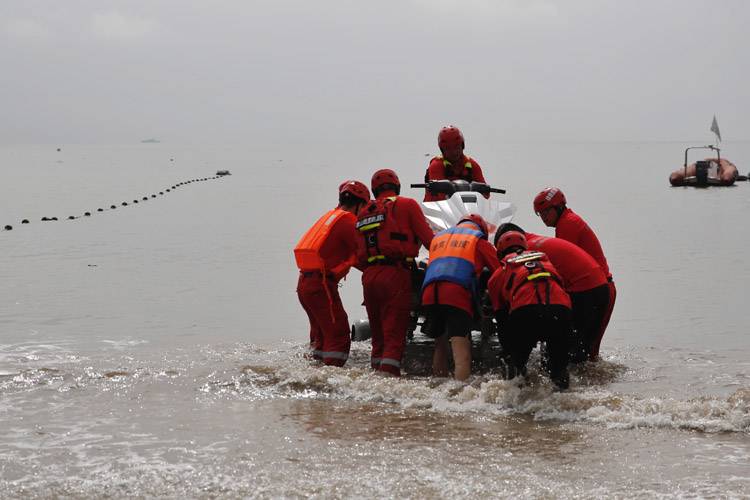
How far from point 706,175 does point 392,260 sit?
4799 cm

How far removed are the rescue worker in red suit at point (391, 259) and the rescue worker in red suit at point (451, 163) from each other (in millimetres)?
1375

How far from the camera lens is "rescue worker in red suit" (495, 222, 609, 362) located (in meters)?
8.52

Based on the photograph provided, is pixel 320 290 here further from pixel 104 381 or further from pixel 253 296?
pixel 253 296

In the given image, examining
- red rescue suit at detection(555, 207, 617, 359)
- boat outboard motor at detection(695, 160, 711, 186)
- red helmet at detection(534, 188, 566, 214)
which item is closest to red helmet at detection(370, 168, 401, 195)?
red helmet at detection(534, 188, 566, 214)

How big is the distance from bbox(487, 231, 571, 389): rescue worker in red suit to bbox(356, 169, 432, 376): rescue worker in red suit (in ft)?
3.30

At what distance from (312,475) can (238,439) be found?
106 cm

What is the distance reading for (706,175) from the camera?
175ft

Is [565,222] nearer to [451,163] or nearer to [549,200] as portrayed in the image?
[549,200]

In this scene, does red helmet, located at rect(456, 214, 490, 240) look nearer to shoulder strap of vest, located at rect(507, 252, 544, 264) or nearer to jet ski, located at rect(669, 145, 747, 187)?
shoulder strap of vest, located at rect(507, 252, 544, 264)

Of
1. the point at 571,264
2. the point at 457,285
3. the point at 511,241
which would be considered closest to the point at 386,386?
the point at 457,285

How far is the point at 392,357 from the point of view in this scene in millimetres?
8625

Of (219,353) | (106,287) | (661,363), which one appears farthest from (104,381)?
(106,287)

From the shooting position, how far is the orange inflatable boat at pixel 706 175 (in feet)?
175

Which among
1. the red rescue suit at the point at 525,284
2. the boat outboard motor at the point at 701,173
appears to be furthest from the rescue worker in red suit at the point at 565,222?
the boat outboard motor at the point at 701,173
